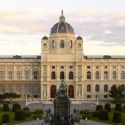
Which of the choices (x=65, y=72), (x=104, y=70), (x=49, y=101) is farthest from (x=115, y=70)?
(x=49, y=101)

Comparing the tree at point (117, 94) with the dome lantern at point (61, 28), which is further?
the dome lantern at point (61, 28)

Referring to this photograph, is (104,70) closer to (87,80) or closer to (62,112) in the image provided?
(87,80)

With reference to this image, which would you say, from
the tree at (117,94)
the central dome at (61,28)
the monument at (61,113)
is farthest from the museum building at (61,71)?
the monument at (61,113)

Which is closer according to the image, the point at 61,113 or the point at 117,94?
the point at 61,113

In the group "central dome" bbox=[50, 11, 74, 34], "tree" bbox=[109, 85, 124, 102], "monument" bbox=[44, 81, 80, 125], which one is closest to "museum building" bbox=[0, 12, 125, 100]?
"central dome" bbox=[50, 11, 74, 34]

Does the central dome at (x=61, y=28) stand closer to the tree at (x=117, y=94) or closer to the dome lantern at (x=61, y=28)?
the dome lantern at (x=61, y=28)

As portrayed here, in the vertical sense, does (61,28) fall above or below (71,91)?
above

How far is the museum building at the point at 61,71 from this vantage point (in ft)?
298

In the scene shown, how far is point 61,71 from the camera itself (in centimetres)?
9181

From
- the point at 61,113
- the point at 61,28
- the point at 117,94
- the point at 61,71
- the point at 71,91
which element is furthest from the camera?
the point at 61,28

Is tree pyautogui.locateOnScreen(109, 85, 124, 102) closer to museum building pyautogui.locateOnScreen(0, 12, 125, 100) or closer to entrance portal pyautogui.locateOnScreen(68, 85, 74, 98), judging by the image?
museum building pyautogui.locateOnScreen(0, 12, 125, 100)

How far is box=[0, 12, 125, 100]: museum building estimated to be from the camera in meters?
90.9

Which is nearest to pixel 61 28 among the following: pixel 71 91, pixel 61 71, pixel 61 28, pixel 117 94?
pixel 61 28

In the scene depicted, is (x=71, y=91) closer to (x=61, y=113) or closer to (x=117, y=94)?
(x=117, y=94)
